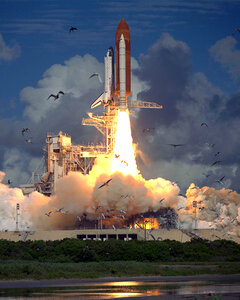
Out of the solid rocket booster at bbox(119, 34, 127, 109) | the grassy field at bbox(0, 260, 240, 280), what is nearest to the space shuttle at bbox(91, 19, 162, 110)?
the solid rocket booster at bbox(119, 34, 127, 109)

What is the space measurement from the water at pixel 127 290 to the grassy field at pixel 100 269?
5644 millimetres

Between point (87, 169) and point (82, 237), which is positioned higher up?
point (87, 169)

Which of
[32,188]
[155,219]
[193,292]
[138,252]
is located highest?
[32,188]

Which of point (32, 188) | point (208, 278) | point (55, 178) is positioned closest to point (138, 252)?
point (208, 278)

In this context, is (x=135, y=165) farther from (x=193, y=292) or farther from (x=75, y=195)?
(x=193, y=292)

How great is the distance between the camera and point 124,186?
101 metres

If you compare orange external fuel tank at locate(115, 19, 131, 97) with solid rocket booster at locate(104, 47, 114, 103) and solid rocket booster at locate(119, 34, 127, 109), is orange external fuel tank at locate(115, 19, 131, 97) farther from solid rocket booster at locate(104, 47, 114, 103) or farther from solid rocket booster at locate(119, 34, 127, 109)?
solid rocket booster at locate(104, 47, 114, 103)

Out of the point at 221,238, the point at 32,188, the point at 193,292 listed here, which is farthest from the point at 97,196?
the point at 193,292

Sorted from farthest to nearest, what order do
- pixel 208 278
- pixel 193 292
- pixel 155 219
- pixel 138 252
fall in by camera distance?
1. pixel 155 219
2. pixel 138 252
3. pixel 208 278
4. pixel 193 292

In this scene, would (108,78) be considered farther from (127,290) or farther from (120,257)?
(127,290)

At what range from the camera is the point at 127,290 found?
2290 inches

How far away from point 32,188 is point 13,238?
26.9m

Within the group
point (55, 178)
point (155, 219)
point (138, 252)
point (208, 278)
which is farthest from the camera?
point (55, 178)

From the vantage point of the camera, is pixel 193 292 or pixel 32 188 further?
pixel 32 188
